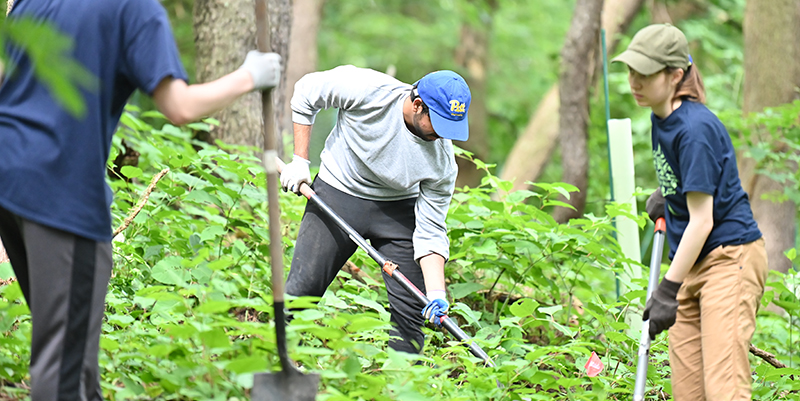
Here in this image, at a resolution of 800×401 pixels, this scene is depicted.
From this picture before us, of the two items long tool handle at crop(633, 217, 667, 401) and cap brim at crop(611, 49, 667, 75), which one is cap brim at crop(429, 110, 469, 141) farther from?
long tool handle at crop(633, 217, 667, 401)

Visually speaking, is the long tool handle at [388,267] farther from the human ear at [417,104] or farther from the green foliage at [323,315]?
the human ear at [417,104]

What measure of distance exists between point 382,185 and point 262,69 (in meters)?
1.57

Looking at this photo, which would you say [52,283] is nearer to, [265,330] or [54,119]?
[54,119]

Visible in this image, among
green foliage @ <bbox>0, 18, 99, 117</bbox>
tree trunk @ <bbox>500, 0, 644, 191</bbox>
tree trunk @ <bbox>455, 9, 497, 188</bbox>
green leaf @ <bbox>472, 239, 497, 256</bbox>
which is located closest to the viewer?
green foliage @ <bbox>0, 18, 99, 117</bbox>

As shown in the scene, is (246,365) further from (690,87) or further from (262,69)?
(690,87)

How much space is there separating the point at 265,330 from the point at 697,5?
40.6ft

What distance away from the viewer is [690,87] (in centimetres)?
278

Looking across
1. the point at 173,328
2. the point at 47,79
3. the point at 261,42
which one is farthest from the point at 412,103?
the point at 47,79

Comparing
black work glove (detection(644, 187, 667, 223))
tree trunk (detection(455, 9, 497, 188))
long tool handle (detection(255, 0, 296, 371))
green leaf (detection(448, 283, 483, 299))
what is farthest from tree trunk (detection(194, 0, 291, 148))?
tree trunk (detection(455, 9, 497, 188))

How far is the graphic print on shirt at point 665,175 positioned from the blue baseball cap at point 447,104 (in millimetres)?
828

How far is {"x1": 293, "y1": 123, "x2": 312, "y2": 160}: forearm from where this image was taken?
3674 millimetres

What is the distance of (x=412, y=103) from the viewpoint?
331cm

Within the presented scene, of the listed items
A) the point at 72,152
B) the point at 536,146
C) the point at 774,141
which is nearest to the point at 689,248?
the point at 72,152

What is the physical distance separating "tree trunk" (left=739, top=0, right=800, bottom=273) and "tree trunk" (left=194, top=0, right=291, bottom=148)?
5.23 meters
